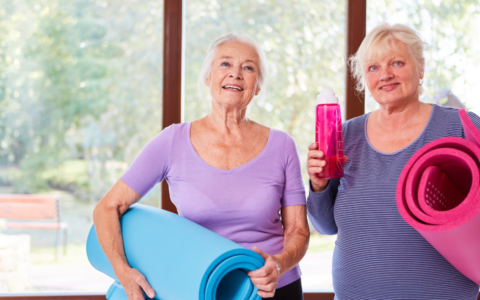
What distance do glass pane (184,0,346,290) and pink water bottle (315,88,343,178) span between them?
1.00m

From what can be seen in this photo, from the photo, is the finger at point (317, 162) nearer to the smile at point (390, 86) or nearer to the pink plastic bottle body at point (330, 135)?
the pink plastic bottle body at point (330, 135)

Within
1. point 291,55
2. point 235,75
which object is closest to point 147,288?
point 235,75

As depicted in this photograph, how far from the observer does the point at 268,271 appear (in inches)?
37.7

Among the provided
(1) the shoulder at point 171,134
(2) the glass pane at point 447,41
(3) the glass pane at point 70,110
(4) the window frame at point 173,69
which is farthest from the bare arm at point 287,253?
(2) the glass pane at point 447,41

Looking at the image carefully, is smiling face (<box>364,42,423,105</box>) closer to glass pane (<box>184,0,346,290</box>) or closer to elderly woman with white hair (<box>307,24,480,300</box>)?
elderly woman with white hair (<box>307,24,480,300</box>)

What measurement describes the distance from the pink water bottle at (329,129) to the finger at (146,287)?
0.54 meters

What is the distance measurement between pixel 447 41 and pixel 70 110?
6.26 feet

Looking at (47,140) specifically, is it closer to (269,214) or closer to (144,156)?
(144,156)

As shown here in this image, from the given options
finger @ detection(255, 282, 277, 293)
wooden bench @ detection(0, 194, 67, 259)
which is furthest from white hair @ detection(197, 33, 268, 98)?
wooden bench @ detection(0, 194, 67, 259)

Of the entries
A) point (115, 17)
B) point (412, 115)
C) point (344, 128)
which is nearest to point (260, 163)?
point (344, 128)

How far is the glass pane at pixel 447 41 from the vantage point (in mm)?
2080

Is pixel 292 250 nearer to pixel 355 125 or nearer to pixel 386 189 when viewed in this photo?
pixel 386 189

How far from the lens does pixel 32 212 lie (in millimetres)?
2006

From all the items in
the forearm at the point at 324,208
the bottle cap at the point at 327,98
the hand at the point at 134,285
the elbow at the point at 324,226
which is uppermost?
the bottle cap at the point at 327,98
